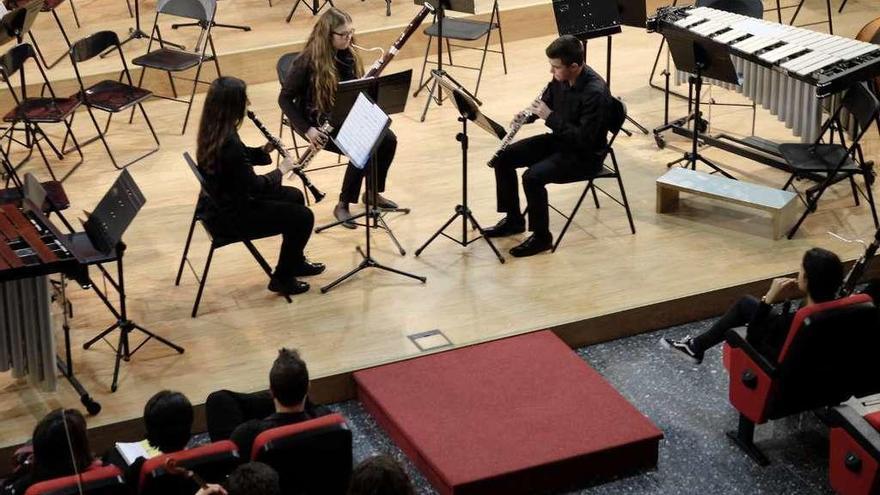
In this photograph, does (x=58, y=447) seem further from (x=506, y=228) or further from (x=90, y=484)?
(x=506, y=228)

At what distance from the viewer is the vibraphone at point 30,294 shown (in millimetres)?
4984

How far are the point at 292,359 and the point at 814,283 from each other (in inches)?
80.7

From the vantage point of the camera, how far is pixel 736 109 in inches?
337

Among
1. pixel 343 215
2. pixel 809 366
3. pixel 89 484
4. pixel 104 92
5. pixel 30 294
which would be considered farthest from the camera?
pixel 104 92

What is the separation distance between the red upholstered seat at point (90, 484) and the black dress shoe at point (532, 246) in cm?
298

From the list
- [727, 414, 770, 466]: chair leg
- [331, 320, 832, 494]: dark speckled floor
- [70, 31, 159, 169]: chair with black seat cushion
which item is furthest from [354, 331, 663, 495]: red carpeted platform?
[70, 31, 159, 169]: chair with black seat cushion

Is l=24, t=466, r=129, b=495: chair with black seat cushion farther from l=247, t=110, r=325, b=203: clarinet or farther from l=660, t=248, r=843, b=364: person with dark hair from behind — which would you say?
l=660, t=248, r=843, b=364: person with dark hair from behind

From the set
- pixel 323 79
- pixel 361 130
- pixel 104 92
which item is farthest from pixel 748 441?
pixel 104 92

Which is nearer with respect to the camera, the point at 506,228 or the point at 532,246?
the point at 532,246

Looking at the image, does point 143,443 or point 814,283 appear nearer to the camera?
point 143,443

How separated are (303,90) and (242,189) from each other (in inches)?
44.9

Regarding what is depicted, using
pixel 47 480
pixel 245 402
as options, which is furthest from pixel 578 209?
pixel 47 480

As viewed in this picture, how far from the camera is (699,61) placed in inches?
276

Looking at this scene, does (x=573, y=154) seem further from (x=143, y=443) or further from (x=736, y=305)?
(x=143, y=443)
